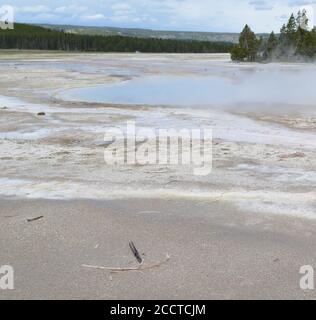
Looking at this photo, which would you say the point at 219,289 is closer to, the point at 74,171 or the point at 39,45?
the point at 74,171

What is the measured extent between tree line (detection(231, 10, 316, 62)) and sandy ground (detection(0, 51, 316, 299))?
49052 mm

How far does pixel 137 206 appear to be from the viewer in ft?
20.7

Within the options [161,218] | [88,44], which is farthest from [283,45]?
[161,218]

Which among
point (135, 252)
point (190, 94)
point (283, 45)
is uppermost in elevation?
point (283, 45)

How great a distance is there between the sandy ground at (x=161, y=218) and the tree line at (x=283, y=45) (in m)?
49.1

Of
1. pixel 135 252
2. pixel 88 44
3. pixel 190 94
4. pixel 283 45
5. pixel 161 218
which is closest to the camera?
pixel 135 252

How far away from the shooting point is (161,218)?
5875 mm

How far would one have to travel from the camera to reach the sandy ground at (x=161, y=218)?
4387mm

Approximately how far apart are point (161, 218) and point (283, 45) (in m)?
57.7

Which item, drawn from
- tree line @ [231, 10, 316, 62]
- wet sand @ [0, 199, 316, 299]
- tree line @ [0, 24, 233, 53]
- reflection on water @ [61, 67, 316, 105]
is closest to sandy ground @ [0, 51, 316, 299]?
wet sand @ [0, 199, 316, 299]

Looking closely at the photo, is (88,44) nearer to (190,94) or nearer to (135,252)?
(190,94)

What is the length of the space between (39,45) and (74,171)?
99.0 meters

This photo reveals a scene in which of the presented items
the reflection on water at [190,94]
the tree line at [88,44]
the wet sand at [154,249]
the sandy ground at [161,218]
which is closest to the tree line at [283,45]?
the reflection on water at [190,94]
